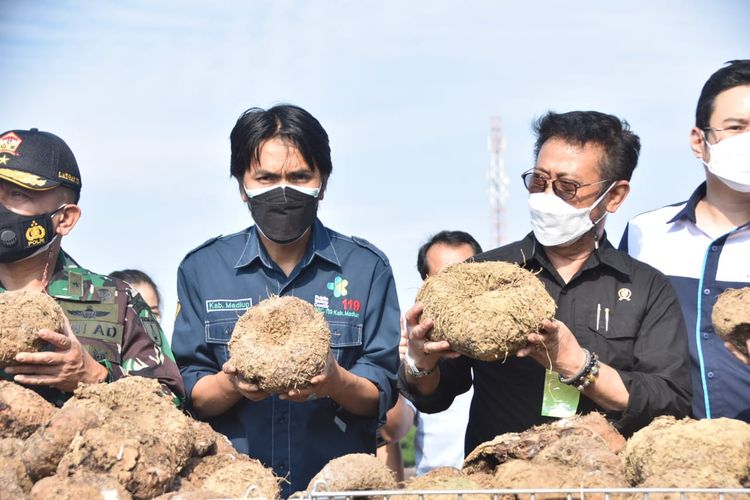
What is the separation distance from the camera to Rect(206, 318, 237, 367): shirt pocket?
5109 mm

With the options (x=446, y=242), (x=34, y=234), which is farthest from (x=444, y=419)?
(x=34, y=234)

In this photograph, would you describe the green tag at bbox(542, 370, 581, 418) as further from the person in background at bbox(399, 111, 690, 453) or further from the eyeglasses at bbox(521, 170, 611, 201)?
the eyeglasses at bbox(521, 170, 611, 201)

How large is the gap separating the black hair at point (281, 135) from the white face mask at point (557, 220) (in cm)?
127

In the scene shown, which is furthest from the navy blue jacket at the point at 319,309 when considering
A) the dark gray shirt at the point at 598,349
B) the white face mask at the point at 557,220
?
the white face mask at the point at 557,220

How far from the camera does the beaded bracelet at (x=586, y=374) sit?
434 cm

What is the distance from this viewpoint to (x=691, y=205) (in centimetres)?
559

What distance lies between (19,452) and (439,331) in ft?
6.53

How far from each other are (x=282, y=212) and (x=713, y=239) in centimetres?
260

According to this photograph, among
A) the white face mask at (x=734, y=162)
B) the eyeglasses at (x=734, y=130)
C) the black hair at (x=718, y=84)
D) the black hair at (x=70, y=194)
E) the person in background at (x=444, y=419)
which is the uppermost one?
the black hair at (x=718, y=84)

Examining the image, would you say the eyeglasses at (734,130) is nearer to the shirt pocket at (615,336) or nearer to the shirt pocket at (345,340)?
the shirt pocket at (615,336)

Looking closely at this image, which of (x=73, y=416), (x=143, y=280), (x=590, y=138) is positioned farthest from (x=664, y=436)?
(x=143, y=280)

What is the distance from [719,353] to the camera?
5.11 meters

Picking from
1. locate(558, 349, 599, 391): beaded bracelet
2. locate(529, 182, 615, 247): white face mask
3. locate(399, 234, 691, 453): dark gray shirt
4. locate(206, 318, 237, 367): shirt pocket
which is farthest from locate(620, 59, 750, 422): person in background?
locate(206, 318, 237, 367): shirt pocket

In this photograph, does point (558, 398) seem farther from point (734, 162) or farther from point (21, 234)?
point (21, 234)
